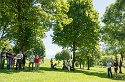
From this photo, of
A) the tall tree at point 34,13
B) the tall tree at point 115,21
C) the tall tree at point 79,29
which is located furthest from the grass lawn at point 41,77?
the tall tree at point 79,29

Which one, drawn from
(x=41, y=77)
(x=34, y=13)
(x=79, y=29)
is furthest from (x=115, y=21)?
(x=41, y=77)

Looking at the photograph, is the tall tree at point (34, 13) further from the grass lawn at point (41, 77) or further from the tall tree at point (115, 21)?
the tall tree at point (115, 21)

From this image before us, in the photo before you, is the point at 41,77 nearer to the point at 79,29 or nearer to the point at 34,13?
the point at 34,13

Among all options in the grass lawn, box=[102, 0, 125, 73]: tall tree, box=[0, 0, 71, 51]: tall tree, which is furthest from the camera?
box=[102, 0, 125, 73]: tall tree

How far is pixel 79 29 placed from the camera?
52.3 metres

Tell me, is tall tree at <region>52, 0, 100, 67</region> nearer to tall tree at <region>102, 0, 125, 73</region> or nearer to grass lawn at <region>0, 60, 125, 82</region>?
tall tree at <region>102, 0, 125, 73</region>

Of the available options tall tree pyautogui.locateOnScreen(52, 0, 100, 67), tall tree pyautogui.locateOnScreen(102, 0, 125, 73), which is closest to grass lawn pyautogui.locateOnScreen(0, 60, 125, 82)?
tall tree pyautogui.locateOnScreen(102, 0, 125, 73)

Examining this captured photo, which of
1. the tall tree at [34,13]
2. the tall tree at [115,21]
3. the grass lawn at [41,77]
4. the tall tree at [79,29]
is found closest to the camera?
the grass lawn at [41,77]

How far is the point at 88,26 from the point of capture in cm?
5253

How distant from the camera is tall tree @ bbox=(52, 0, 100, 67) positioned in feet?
170

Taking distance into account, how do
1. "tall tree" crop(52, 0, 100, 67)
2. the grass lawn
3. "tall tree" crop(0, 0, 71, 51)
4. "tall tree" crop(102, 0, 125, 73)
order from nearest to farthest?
the grass lawn < "tall tree" crop(0, 0, 71, 51) < "tall tree" crop(102, 0, 125, 73) < "tall tree" crop(52, 0, 100, 67)

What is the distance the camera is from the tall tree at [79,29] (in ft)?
170

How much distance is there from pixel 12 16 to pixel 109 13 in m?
21.4

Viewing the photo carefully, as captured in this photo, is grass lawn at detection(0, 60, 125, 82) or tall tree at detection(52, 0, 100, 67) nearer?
grass lawn at detection(0, 60, 125, 82)
